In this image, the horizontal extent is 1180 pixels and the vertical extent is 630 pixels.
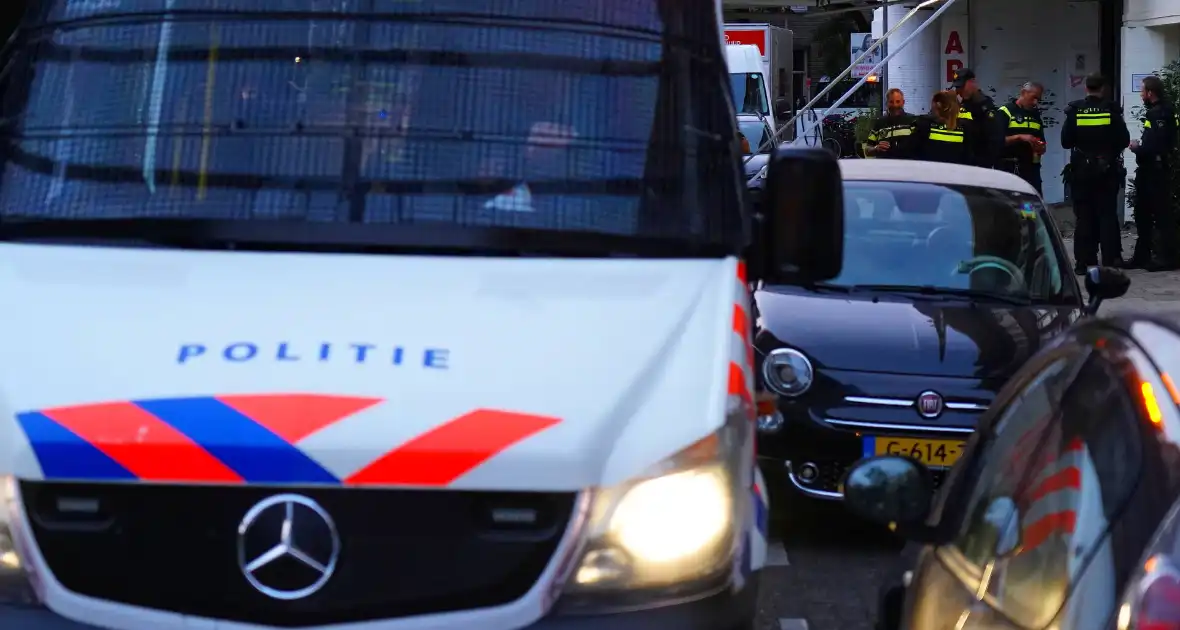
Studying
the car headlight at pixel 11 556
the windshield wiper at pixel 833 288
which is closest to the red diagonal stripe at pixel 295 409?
the car headlight at pixel 11 556

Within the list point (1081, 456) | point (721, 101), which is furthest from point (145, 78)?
point (1081, 456)

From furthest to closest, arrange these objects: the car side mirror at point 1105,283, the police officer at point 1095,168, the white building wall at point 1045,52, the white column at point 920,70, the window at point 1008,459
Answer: the white column at point 920,70 < the white building wall at point 1045,52 < the police officer at point 1095,168 < the car side mirror at point 1105,283 < the window at point 1008,459

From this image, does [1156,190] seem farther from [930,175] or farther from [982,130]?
[930,175]

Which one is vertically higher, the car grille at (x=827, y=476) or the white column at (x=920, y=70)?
the white column at (x=920, y=70)

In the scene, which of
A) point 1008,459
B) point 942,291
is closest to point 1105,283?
point 942,291

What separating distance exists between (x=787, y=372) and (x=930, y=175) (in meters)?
2.14

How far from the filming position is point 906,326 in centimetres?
771

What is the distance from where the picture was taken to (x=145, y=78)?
15.3ft

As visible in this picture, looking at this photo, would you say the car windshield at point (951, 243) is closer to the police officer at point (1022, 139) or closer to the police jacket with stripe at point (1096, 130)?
the police jacket with stripe at point (1096, 130)

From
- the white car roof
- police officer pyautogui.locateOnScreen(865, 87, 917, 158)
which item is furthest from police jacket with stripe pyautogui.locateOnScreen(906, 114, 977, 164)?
the white car roof

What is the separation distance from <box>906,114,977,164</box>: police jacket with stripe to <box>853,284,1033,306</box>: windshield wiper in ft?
29.2

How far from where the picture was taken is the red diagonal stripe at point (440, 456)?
3.42 meters

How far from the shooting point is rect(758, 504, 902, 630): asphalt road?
6430mm

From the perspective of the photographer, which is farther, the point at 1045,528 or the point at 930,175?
the point at 930,175
